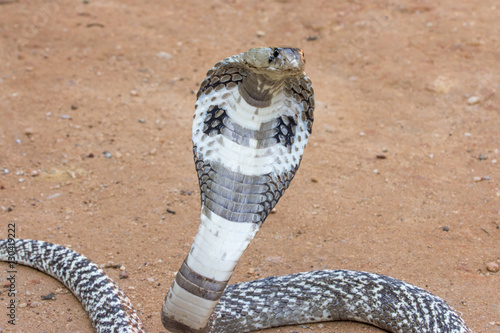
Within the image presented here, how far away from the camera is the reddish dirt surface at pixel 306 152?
4.88 m

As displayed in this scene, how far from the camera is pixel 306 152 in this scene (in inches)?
259

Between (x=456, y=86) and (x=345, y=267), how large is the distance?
3909 mm

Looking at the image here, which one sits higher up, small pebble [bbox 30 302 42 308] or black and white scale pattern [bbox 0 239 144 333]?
black and white scale pattern [bbox 0 239 144 333]

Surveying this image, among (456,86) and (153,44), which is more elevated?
(456,86)

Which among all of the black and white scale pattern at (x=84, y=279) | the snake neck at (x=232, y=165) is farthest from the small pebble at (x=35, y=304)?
the snake neck at (x=232, y=165)


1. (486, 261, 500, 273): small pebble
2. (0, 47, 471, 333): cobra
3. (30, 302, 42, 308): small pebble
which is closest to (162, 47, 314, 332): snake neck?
(0, 47, 471, 333): cobra

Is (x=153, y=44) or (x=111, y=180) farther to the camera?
(x=153, y=44)


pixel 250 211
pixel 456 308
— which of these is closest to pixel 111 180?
pixel 250 211

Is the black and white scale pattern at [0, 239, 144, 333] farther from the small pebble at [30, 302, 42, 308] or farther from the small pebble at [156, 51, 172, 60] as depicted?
the small pebble at [156, 51, 172, 60]

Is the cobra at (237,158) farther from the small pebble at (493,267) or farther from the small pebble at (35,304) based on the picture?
the small pebble at (493,267)

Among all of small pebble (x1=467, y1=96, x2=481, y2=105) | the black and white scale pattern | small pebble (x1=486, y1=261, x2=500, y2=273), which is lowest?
the black and white scale pattern

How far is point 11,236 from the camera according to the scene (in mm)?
5039

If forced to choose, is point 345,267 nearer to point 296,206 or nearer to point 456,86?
point 296,206

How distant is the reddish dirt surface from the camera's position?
4883mm
